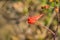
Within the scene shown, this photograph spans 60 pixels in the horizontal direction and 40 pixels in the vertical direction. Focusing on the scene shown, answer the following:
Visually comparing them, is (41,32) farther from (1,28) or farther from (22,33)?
(1,28)

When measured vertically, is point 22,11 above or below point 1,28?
above

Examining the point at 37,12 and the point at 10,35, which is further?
the point at 37,12

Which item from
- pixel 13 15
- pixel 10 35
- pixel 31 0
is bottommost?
pixel 10 35

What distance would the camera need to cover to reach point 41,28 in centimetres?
237

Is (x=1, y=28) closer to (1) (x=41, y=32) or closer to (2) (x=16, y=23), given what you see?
(2) (x=16, y=23)

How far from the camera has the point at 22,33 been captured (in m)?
2.38

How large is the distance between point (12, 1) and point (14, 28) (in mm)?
328

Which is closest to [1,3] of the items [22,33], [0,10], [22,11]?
[0,10]

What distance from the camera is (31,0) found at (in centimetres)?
243

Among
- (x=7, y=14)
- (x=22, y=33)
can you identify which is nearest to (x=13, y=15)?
(x=7, y=14)

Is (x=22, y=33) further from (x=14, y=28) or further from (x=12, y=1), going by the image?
(x=12, y=1)

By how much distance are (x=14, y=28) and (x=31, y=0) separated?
1.22 ft

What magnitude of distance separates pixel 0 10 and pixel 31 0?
1.22 ft

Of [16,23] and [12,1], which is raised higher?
[12,1]
